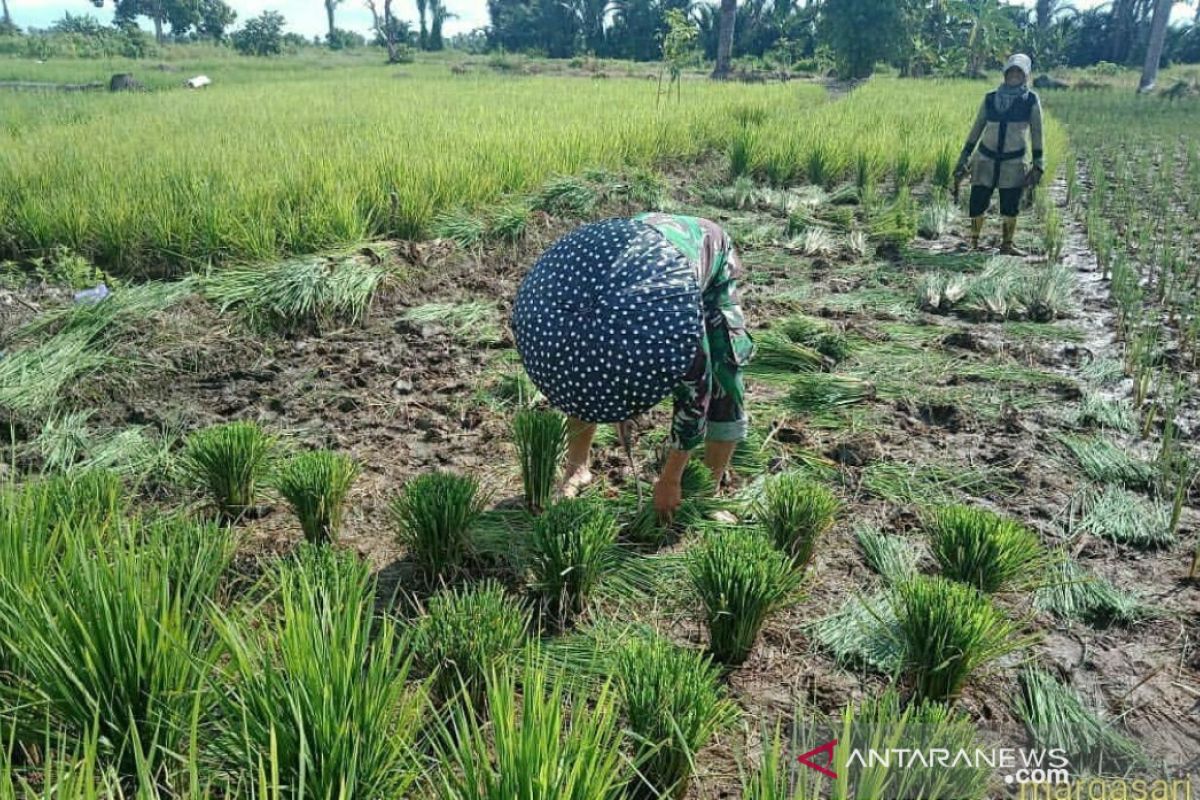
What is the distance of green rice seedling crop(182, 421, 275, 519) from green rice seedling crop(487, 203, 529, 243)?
2.91m

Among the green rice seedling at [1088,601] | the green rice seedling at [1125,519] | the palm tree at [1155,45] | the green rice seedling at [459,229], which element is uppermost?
the palm tree at [1155,45]

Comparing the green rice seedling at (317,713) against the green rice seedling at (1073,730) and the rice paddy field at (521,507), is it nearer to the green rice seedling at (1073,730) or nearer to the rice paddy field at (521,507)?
the rice paddy field at (521,507)

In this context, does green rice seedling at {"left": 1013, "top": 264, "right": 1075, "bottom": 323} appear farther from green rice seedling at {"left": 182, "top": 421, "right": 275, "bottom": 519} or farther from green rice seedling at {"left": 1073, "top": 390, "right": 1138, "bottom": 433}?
green rice seedling at {"left": 182, "top": 421, "right": 275, "bottom": 519}

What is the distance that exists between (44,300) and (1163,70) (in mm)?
37346

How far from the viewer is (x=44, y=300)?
157 inches

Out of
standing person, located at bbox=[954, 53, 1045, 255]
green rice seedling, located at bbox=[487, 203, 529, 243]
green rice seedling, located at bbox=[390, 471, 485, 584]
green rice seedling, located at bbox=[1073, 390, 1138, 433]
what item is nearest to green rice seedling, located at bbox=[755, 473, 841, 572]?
green rice seedling, located at bbox=[390, 471, 485, 584]

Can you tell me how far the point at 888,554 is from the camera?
2336 millimetres

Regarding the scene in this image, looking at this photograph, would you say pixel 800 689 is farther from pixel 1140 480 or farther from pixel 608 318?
pixel 1140 480

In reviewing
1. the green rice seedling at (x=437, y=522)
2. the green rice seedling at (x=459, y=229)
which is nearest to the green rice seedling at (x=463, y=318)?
the green rice seedling at (x=459, y=229)

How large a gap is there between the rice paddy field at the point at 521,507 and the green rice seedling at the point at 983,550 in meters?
0.01

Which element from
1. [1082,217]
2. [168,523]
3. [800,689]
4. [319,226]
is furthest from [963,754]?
[1082,217]

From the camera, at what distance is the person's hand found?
2.27 metres

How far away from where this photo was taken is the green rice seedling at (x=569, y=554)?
2021 mm

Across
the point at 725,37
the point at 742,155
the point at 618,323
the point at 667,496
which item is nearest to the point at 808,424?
the point at 667,496
